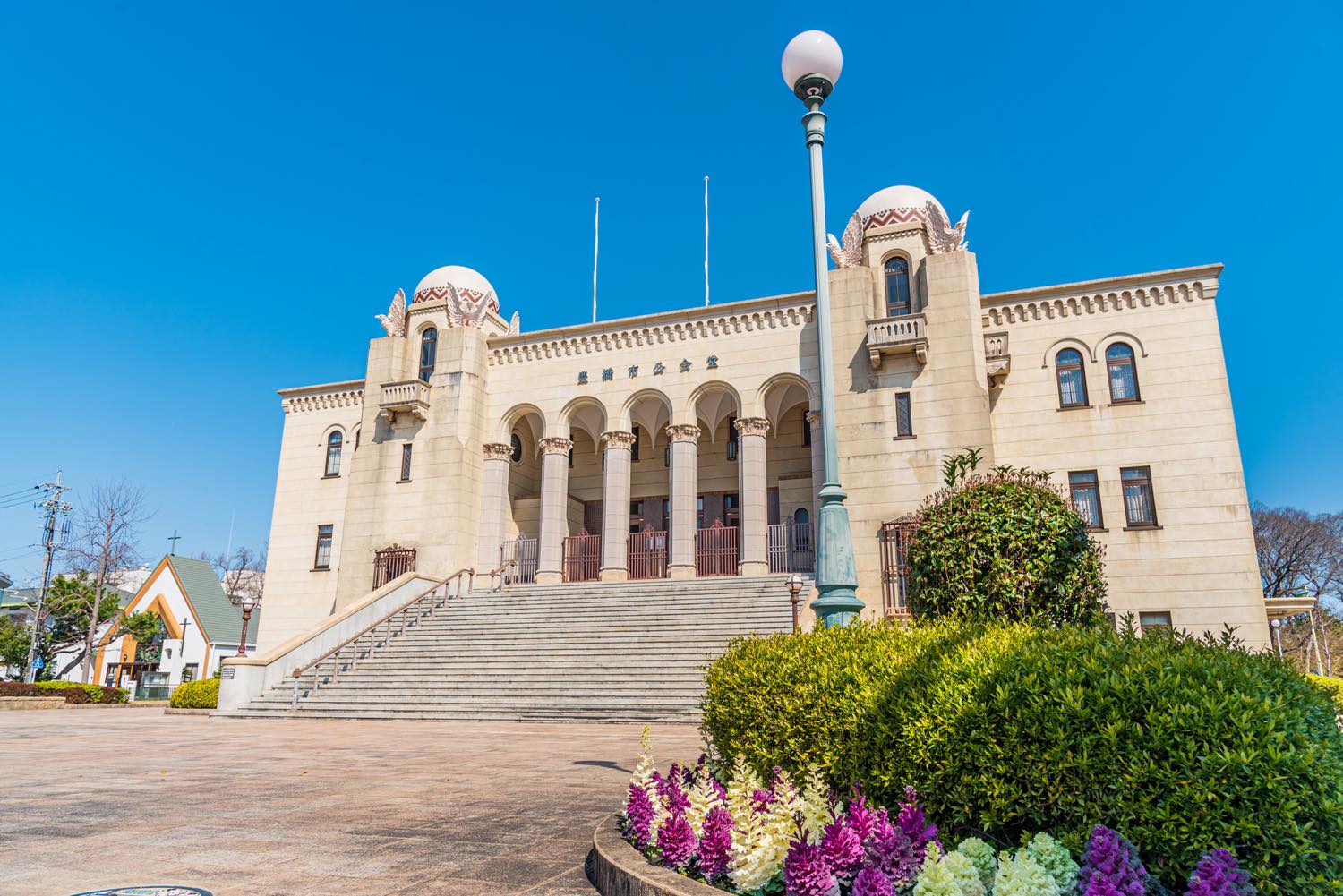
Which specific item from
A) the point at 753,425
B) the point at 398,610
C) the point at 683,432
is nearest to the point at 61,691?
the point at 398,610

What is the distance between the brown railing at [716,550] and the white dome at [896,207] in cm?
1137

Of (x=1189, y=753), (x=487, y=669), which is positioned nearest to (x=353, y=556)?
(x=487, y=669)

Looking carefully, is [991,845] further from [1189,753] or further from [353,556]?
[353,556]

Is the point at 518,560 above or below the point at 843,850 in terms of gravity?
above

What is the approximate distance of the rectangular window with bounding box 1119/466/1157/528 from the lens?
2358cm

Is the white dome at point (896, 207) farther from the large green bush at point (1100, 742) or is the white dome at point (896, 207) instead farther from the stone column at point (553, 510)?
the large green bush at point (1100, 742)

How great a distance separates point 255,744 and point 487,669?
8.28 m

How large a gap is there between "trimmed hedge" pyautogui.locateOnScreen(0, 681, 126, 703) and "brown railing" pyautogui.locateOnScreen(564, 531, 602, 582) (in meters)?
16.9

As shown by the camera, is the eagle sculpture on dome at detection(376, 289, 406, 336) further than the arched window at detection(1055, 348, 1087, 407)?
Yes

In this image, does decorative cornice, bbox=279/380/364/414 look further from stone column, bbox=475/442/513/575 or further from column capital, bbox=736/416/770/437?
column capital, bbox=736/416/770/437

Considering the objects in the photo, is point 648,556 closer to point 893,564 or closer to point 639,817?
point 893,564

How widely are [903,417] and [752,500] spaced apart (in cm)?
541

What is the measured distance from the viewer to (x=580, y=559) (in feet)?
98.0

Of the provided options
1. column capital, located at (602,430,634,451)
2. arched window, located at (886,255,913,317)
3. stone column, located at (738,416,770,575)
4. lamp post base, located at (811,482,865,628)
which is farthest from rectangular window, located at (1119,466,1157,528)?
lamp post base, located at (811,482,865,628)
